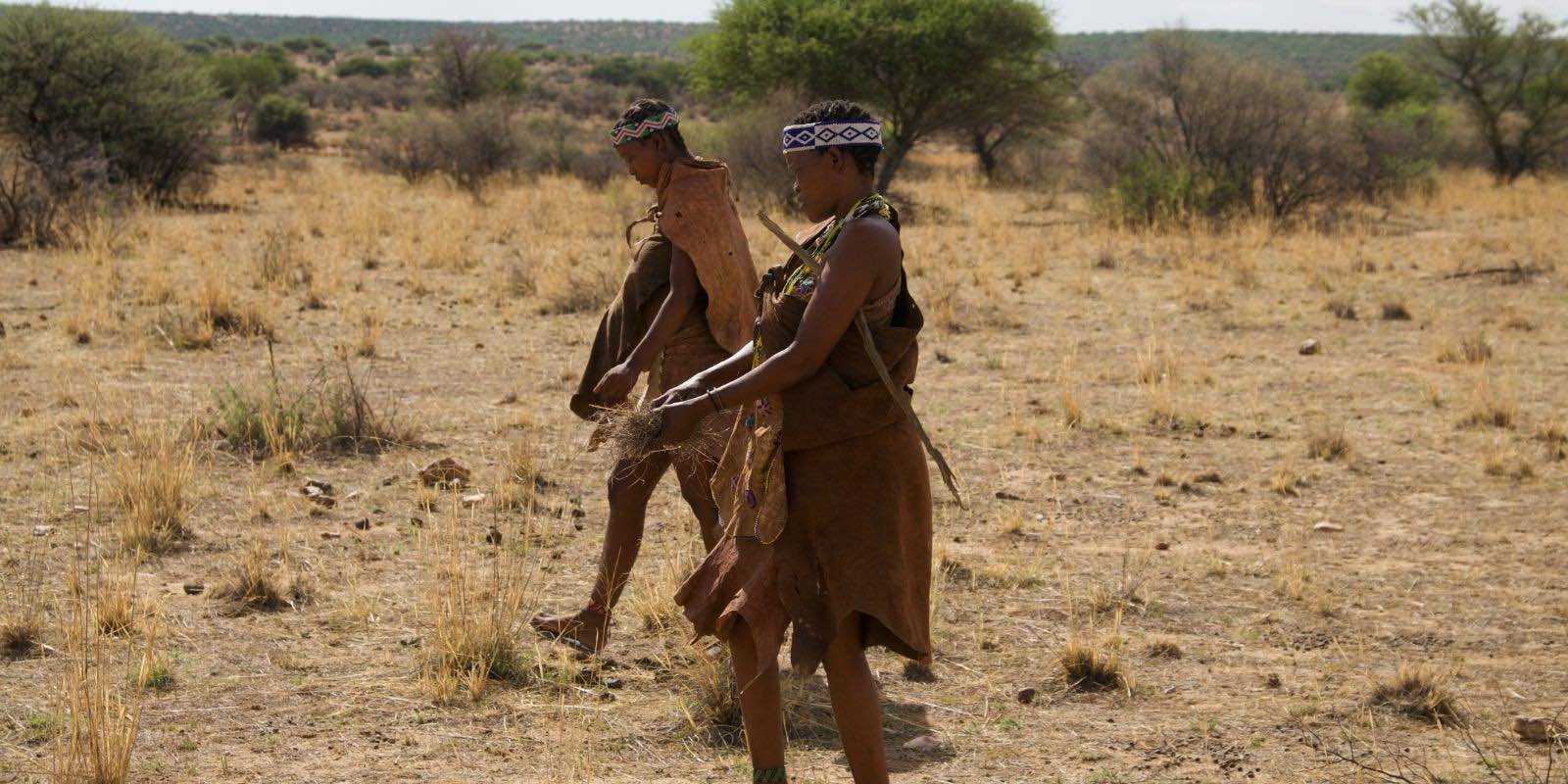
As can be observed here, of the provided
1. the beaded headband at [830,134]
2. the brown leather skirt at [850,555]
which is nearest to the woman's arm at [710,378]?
the brown leather skirt at [850,555]

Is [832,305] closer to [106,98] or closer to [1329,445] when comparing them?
[1329,445]

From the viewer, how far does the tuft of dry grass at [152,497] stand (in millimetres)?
5457

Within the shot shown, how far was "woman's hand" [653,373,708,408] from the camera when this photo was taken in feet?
10.2

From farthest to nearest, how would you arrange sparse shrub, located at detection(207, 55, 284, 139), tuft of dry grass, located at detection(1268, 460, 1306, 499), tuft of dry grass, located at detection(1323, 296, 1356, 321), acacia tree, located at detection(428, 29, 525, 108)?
1. acacia tree, located at detection(428, 29, 525, 108)
2. sparse shrub, located at detection(207, 55, 284, 139)
3. tuft of dry grass, located at detection(1323, 296, 1356, 321)
4. tuft of dry grass, located at detection(1268, 460, 1306, 499)

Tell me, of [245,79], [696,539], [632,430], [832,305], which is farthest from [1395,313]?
[245,79]

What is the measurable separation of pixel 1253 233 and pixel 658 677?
1273 cm

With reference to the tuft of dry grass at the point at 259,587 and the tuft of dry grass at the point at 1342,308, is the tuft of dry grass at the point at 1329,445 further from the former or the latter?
the tuft of dry grass at the point at 259,587

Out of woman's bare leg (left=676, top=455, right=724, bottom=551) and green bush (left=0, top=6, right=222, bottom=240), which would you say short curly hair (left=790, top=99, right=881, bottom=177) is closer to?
woman's bare leg (left=676, top=455, right=724, bottom=551)

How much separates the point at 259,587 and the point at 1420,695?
3.60 metres

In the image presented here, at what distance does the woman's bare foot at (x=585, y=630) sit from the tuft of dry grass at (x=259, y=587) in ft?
3.20

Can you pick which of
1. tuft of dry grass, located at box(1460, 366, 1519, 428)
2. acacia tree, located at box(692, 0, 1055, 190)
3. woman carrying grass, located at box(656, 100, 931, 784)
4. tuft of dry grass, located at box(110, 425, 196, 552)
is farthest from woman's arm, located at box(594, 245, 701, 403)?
acacia tree, located at box(692, 0, 1055, 190)

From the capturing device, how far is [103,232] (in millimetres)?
13477

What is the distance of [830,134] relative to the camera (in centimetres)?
307

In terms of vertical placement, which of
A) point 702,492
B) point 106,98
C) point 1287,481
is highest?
point 106,98
